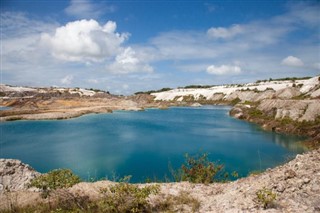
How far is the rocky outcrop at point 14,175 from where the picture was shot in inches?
542

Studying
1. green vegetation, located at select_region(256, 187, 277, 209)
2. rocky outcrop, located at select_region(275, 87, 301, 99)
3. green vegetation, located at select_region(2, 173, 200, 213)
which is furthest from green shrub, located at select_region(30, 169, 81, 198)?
rocky outcrop, located at select_region(275, 87, 301, 99)

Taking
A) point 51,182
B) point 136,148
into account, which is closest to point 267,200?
point 51,182

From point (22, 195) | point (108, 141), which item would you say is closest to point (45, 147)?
point (108, 141)

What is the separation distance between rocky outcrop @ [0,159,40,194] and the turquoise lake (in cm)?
537

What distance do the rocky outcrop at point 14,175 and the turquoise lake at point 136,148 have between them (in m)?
5.37

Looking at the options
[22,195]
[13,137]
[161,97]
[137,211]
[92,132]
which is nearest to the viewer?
[137,211]

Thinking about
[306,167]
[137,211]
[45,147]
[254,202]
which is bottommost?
[45,147]

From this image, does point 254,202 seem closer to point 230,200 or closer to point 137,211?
point 230,200

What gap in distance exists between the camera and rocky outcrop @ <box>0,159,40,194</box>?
13.8m

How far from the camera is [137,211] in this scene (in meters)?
9.80

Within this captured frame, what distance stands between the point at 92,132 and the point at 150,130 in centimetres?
978

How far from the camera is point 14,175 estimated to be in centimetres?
1433

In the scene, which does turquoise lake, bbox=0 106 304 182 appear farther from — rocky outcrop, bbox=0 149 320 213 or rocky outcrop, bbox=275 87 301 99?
rocky outcrop, bbox=275 87 301 99

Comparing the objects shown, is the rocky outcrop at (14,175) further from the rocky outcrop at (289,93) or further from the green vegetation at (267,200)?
the rocky outcrop at (289,93)
